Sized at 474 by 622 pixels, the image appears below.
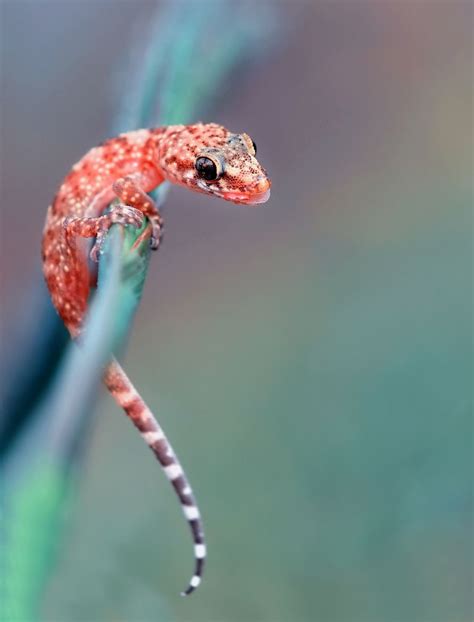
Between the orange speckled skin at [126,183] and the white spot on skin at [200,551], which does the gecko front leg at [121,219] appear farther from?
the white spot on skin at [200,551]

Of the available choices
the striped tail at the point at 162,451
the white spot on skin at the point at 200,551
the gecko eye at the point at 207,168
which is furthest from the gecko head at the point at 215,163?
the white spot on skin at the point at 200,551

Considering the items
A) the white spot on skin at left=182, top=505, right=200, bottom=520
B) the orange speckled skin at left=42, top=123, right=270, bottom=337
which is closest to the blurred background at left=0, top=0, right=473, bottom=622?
the orange speckled skin at left=42, top=123, right=270, bottom=337

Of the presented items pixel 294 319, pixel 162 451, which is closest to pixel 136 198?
pixel 162 451

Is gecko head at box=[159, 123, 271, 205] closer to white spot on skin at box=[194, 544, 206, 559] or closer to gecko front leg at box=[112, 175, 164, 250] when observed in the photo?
gecko front leg at box=[112, 175, 164, 250]

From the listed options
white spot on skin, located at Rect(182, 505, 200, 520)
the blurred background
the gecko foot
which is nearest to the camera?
the gecko foot

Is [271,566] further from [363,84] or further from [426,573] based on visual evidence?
[363,84]

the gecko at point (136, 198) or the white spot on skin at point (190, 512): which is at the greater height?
the gecko at point (136, 198)
